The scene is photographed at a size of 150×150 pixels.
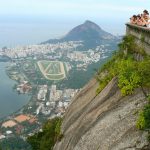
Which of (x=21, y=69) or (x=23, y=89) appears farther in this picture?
(x=21, y=69)

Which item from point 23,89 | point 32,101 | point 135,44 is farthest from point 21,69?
point 135,44

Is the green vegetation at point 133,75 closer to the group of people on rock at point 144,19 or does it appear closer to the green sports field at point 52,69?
the group of people on rock at point 144,19

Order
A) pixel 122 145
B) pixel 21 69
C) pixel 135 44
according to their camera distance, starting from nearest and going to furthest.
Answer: pixel 122 145 < pixel 135 44 < pixel 21 69

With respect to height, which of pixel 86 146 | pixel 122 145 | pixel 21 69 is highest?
pixel 122 145

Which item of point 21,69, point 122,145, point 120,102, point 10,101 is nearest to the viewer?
point 122,145

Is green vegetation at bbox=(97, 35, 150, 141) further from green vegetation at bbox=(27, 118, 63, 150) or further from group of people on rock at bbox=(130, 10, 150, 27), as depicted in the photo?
green vegetation at bbox=(27, 118, 63, 150)

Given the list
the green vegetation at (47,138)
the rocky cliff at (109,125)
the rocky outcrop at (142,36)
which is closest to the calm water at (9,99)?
the green vegetation at (47,138)

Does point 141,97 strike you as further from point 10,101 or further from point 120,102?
point 10,101
